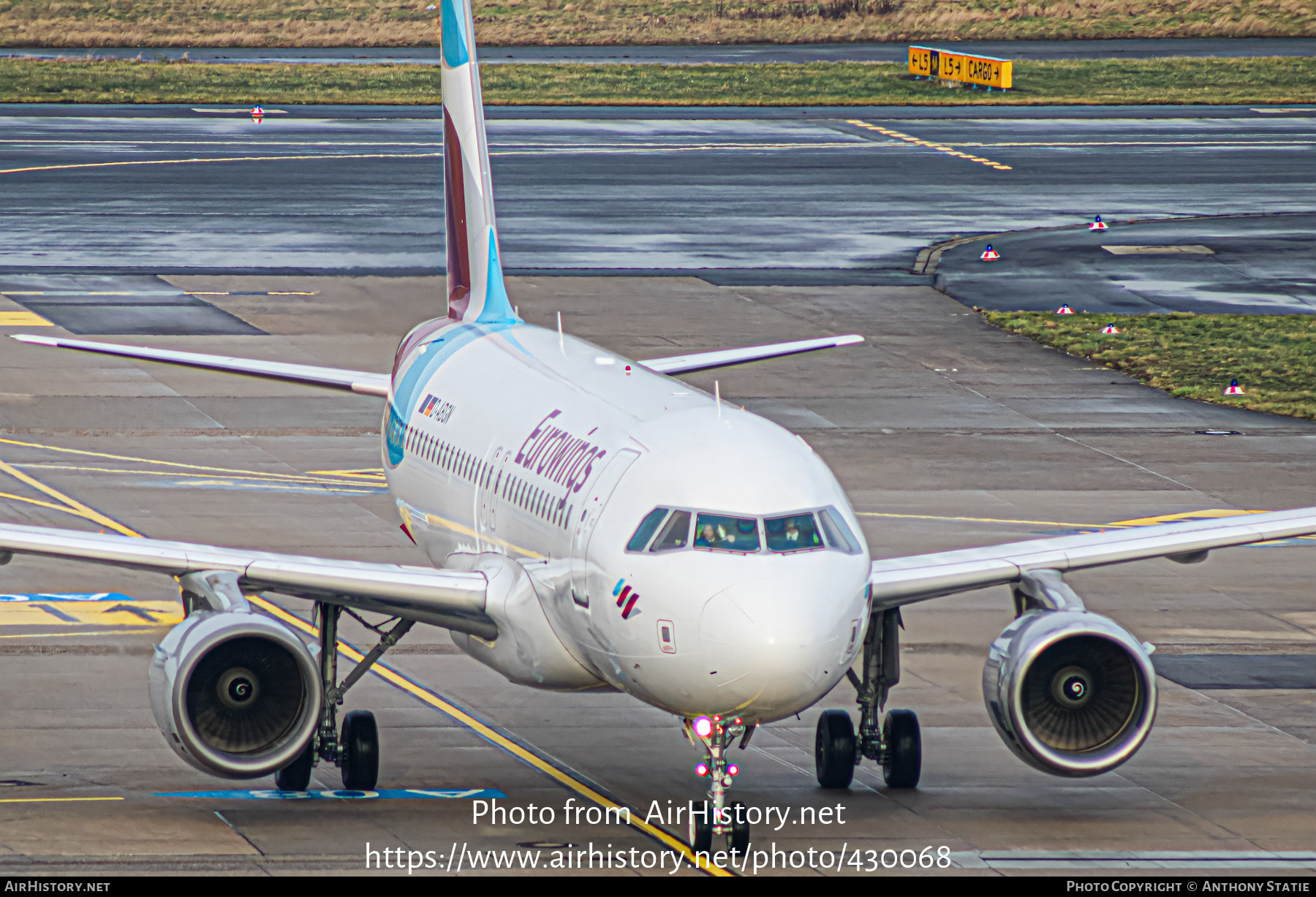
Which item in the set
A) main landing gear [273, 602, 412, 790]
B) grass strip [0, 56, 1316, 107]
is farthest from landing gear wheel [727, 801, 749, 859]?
grass strip [0, 56, 1316, 107]

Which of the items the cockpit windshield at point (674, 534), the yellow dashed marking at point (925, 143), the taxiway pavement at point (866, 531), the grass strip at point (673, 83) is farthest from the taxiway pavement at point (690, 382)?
the grass strip at point (673, 83)

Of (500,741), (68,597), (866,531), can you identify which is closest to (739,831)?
(500,741)

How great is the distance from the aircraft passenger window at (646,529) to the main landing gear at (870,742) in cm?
425

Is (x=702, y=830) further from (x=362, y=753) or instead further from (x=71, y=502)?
(x=71, y=502)

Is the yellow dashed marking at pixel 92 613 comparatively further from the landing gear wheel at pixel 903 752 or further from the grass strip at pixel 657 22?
the grass strip at pixel 657 22

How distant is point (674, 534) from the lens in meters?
18.4

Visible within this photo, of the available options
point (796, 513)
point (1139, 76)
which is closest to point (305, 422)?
point (796, 513)

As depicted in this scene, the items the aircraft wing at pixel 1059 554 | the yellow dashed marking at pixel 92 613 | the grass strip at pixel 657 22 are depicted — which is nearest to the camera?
the aircraft wing at pixel 1059 554

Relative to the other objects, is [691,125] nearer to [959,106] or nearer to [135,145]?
[959,106]

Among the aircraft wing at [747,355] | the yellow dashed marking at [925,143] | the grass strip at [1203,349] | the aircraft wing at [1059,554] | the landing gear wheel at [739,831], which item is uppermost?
the aircraft wing at [747,355]

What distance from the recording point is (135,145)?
8362 centimetres

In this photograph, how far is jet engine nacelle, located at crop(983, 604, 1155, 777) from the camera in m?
20.4

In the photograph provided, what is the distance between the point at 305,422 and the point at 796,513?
87.1 ft

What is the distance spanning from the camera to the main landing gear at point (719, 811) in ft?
61.8
